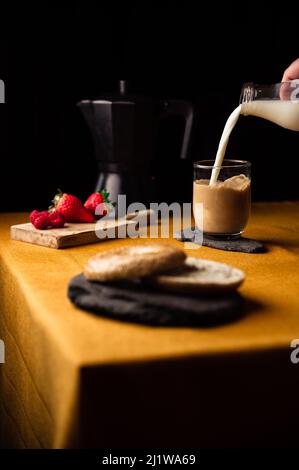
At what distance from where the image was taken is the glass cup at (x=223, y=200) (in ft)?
4.73

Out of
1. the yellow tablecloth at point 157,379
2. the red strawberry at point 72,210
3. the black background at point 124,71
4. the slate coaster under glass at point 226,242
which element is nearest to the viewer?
the yellow tablecloth at point 157,379

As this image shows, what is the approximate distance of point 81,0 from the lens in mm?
1925

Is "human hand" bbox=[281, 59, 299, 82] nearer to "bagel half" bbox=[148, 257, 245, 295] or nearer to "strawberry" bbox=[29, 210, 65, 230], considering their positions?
"strawberry" bbox=[29, 210, 65, 230]

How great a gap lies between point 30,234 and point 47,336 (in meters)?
0.58

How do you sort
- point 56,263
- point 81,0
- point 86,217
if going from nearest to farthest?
1. point 56,263
2. point 86,217
3. point 81,0

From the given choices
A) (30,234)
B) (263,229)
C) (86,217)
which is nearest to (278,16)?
(263,229)

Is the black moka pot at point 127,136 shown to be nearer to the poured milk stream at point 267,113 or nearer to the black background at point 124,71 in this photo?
the black background at point 124,71

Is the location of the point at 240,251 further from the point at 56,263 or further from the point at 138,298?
the point at 138,298

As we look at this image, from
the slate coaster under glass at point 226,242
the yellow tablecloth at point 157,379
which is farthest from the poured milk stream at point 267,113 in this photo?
the yellow tablecloth at point 157,379

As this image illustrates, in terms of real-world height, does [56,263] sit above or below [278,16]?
below

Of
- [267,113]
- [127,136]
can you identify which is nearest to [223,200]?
[267,113]

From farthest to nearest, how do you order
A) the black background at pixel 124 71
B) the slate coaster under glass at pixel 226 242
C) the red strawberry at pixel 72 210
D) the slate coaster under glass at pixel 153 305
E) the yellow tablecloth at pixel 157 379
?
the black background at pixel 124 71 < the red strawberry at pixel 72 210 < the slate coaster under glass at pixel 226 242 < the slate coaster under glass at pixel 153 305 < the yellow tablecloth at pixel 157 379

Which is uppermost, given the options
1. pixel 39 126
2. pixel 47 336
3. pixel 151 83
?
pixel 151 83

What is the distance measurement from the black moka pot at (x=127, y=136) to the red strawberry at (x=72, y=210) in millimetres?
216
